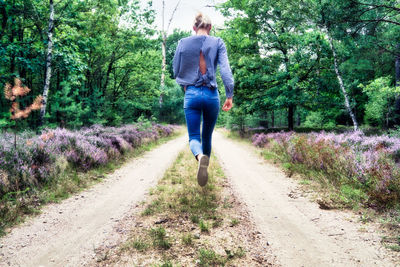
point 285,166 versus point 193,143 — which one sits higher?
point 193,143

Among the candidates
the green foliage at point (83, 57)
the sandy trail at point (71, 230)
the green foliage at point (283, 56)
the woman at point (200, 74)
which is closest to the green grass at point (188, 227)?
the sandy trail at point (71, 230)

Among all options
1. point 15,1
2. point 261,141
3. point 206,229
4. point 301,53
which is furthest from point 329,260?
point 301,53

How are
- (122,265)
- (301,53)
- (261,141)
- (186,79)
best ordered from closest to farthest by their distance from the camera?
(122,265), (186,79), (261,141), (301,53)

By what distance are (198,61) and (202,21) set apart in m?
0.68

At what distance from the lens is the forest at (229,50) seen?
31.5 feet

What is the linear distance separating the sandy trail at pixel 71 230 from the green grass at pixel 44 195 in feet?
0.59

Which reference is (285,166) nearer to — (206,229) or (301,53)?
(206,229)

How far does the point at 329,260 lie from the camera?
2.14 meters

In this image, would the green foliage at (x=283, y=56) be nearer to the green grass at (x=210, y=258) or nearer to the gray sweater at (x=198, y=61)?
the gray sweater at (x=198, y=61)

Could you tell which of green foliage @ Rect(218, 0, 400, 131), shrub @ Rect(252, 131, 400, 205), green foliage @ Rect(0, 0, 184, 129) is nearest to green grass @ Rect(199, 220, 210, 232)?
shrub @ Rect(252, 131, 400, 205)

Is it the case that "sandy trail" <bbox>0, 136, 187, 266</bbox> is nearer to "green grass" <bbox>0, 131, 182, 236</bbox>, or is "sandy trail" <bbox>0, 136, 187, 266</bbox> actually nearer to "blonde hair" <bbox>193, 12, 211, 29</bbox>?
"green grass" <bbox>0, 131, 182, 236</bbox>

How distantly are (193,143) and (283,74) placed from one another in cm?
1278

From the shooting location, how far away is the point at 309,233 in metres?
2.74

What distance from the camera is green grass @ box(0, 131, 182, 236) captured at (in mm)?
3086
